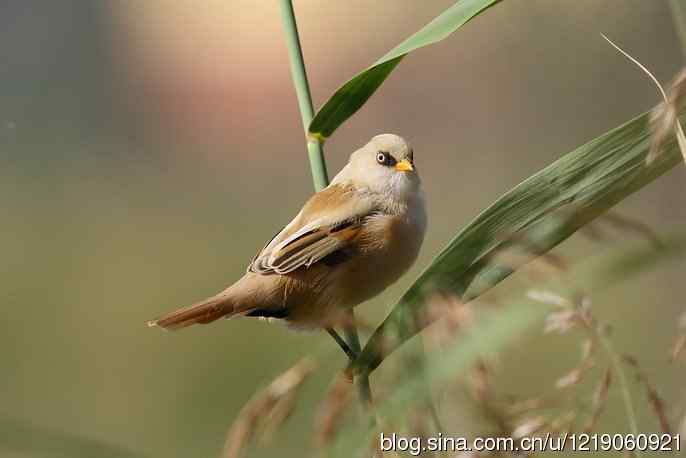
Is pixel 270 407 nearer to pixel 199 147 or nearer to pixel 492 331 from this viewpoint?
pixel 492 331

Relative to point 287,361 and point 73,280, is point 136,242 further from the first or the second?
point 287,361

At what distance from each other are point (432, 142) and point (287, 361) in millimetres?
3986

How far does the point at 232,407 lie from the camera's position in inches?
130

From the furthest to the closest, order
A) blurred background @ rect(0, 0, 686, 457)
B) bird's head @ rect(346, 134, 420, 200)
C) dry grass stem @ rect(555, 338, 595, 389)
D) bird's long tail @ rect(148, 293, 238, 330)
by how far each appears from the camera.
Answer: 1. blurred background @ rect(0, 0, 686, 457)
2. bird's head @ rect(346, 134, 420, 200)
3. bird's long tail @ rect(148, 293, 238, 330)
4. dry grass stem @ rect(555, 338, 595, 389)


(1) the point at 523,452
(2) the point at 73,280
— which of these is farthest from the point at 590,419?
(2) the point at 73,280

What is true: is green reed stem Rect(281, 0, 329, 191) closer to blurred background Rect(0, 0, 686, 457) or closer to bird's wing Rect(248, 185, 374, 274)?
bird's wing Rect(248, 185, 374, 274)

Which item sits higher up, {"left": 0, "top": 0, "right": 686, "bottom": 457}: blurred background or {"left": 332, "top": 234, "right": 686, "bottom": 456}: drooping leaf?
{"left": 332, "top": 234, "right": 686, "bottom": 456}: drooping leaf

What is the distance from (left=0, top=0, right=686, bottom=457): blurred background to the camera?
362 cm

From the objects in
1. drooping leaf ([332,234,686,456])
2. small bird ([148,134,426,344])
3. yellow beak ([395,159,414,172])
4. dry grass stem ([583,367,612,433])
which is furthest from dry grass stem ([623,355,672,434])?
yellow beak ([395,159,414,172])

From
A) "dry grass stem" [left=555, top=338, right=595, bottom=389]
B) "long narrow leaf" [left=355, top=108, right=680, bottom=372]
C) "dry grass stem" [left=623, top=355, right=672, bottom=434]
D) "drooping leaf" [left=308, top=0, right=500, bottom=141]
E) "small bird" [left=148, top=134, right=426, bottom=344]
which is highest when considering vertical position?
"drooping leaf" [left=308, top=0, right=500, bottom=141]

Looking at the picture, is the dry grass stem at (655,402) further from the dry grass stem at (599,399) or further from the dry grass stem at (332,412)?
the dry grass stem at (332,412)

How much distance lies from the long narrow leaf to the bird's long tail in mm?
349

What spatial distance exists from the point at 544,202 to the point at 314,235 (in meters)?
0.41

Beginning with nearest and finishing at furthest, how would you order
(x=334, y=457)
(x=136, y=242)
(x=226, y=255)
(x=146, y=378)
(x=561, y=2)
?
(x=334, y=457), (x=146, y=378), (x=561, y=2), (x=226, y=255), (x=136, y=242)
